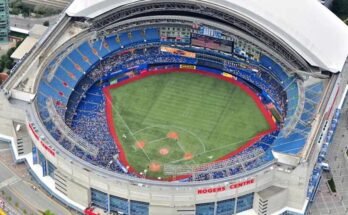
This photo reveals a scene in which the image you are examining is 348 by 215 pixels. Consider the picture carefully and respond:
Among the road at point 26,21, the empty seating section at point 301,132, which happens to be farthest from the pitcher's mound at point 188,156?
the road at point 26,21

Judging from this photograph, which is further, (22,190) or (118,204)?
(22,190)

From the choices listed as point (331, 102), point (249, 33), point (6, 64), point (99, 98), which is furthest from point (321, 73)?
point (6, 64)

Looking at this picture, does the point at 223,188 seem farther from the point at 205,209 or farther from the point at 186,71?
the point at 186,71

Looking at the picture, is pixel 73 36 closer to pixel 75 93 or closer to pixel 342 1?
pixel 75 93

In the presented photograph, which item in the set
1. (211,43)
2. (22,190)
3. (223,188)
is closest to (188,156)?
(223,188)

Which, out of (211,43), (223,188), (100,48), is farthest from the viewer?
(211,43)

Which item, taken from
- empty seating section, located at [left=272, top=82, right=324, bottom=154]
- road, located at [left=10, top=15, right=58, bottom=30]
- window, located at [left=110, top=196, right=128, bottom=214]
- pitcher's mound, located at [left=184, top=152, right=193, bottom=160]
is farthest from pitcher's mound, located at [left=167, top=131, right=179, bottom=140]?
road, located at [left=10, top=15, right=58, bottom=30]
